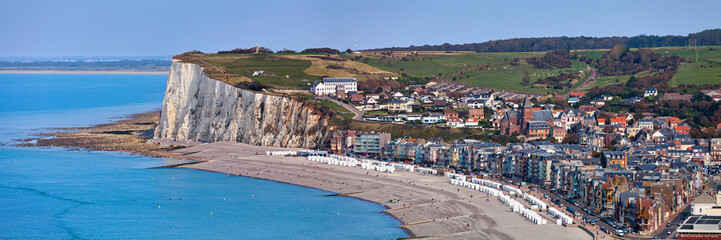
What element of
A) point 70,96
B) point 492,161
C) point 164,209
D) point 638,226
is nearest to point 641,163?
point 492,161

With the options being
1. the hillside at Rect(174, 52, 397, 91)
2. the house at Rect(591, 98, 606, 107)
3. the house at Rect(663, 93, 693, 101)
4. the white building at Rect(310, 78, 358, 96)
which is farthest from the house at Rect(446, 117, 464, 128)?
the house at Rect(663, 93, 693, 101)

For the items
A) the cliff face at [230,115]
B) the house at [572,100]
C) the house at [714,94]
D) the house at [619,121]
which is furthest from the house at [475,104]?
the house at [714,94]

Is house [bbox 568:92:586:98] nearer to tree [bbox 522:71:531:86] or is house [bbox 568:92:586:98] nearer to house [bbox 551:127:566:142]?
tree [bbox 522:71:531:86]

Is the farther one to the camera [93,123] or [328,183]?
[93,123]

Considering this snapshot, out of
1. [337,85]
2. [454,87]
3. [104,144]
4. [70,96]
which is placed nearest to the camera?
[104,144]

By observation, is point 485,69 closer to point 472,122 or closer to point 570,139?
point 472,122

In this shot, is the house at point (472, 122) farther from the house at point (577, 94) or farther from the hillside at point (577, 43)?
the hillside at point (577, 43)

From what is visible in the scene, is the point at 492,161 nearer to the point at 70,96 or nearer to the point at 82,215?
the point at 82,215

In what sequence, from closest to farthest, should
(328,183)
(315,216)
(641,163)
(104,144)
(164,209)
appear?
(315,216) → (164,209) → (641,163) → (328,183) → (104,144)
